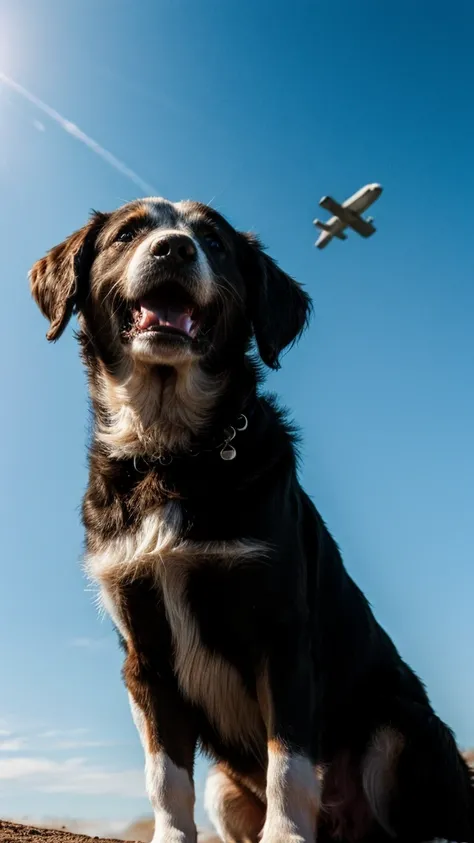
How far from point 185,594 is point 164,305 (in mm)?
1439

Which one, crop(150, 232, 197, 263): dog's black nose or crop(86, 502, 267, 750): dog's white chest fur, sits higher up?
crop(150, 232, 197, 263): dog's black nose

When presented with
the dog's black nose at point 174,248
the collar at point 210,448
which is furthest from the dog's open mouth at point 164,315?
the collar at point 210,448

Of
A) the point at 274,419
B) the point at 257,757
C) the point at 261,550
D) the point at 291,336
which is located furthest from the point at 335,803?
the point at 291,336

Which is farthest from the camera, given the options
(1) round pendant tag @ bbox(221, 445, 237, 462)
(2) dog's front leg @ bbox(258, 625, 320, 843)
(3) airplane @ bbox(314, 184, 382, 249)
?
(3) airplane @ bbox(314, 184, 382, 249)

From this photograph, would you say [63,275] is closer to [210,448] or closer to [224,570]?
[210,448]

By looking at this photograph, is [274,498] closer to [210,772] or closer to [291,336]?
[291,336]

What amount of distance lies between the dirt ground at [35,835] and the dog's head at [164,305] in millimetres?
2413

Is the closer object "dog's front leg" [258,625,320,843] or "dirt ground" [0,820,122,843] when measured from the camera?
"dog's front leg" [258,625,320,843]

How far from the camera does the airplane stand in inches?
1879

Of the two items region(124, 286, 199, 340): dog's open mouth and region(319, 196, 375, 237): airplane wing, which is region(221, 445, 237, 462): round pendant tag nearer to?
region(124, 286, 199, 340): dog's open mouth

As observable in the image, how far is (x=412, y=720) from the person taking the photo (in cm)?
409

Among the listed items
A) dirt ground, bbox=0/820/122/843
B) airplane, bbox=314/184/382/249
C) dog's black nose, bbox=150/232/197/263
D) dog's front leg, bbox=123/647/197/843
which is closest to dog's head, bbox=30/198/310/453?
dog's black nose, bbox=150/232/197/263

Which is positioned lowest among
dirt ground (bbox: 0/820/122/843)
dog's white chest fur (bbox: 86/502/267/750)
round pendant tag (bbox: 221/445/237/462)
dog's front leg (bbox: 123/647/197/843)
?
dirt ground (bbox: 0/820/122/843)

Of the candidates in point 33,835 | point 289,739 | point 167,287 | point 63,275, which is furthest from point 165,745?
point 63,275
